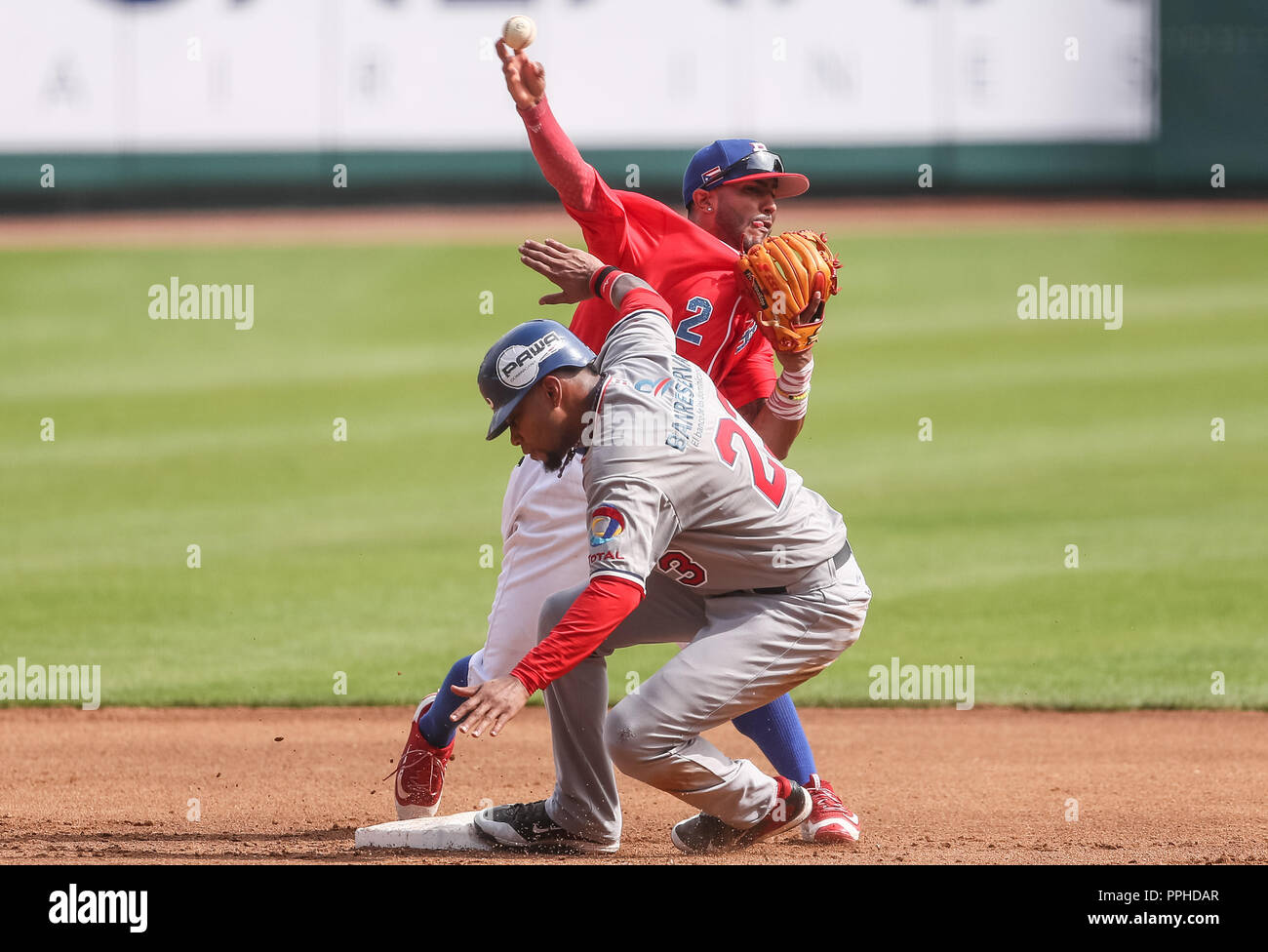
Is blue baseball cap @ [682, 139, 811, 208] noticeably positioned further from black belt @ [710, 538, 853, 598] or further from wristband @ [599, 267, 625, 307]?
black belt @ [710, 538, 853, 598]

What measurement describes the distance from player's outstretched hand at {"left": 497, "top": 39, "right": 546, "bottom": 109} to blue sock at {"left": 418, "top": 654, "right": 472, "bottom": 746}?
5.56 ft

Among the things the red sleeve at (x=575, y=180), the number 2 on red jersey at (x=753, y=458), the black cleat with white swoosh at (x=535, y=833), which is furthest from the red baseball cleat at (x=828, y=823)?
the red sleeve at (x=575, y=180)

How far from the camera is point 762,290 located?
4.51 m

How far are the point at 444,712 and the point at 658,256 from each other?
61.2 inches

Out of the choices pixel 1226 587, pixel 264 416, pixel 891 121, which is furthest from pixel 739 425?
pixel 891 121

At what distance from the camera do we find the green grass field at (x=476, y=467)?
309 inches

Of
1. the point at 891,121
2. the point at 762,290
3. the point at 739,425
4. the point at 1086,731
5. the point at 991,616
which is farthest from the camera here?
the point at 891,121

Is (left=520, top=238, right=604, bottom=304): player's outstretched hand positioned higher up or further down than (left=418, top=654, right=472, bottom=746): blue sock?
higher up

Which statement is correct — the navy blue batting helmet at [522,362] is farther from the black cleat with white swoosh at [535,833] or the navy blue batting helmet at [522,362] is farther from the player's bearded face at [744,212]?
the black cleat with white swoosh at [535,833]

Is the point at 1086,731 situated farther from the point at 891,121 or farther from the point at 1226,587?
the point at 891,121

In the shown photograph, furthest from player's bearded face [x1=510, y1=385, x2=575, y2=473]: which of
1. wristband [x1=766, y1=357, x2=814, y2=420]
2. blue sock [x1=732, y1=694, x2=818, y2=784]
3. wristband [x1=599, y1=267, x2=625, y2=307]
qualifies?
blue sock [x1=732, y1=694, x2=818, y2=784]

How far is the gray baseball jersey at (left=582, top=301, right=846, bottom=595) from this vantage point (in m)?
3.83
